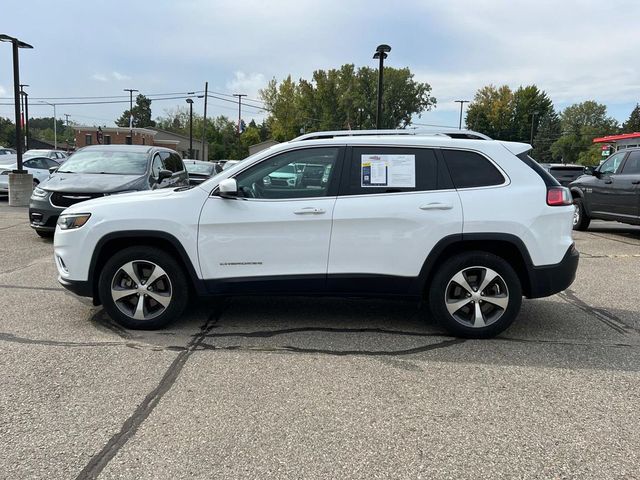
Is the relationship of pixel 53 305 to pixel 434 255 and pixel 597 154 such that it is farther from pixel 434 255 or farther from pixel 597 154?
pixel 597 154

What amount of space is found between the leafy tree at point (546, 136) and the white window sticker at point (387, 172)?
109 metres

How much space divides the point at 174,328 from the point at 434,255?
8.06 feet

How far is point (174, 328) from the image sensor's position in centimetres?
491

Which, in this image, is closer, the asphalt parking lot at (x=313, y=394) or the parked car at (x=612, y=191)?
the asphalt parking lot at (x=313, y=394)

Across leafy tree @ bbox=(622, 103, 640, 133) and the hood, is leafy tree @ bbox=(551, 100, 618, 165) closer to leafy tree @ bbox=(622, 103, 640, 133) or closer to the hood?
leafy tree @ bbox=(622, 103, 640, 133)

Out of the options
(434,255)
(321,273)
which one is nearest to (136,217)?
(321,273)

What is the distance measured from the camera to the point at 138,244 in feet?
15.8

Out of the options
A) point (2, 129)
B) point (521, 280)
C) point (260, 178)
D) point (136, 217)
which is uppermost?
point (2, 129)

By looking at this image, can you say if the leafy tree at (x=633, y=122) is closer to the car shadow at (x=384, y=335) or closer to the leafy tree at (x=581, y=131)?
the leafy tree at (x=581, y=131)

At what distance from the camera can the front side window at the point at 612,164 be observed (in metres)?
11.3

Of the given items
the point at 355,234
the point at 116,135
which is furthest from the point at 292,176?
the point at 116,135

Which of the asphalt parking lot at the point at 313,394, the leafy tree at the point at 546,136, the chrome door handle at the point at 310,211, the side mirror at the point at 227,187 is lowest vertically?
the asphalt parking lot at the point at 313,394

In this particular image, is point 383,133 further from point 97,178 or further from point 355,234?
point 97,178

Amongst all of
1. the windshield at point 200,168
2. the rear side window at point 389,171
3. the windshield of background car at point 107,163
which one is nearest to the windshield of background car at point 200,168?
the windshield at point 200,168
